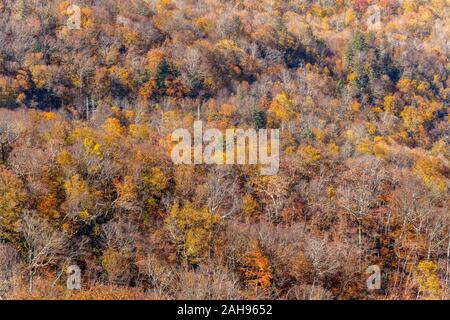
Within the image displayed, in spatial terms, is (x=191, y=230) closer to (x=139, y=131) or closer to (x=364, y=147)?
(x=139, y=131)

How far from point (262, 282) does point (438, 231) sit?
83.8 feet

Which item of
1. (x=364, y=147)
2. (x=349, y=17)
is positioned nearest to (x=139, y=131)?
(x=364, y=147)

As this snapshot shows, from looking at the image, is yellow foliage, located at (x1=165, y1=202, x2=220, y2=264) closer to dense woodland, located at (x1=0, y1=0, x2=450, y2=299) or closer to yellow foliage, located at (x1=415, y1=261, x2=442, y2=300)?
dense woodland, located at (x1=0, y1=0, x2=450, y2=299)

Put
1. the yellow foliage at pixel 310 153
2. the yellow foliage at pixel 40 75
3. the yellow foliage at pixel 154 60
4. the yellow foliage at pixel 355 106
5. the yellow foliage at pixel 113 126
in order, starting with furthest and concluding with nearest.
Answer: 1. the yellow foliage at pixel 355 106
2. the yellow foliage at pixel 154 60
3. the yellow foliage at pixel 40 75
4. the yellow foliage at pixel 113 126
5. the yellow foliage at pixel 310 153

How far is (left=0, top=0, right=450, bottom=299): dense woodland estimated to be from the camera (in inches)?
1517

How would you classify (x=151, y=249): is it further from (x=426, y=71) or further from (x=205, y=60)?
(x=426, y=71)

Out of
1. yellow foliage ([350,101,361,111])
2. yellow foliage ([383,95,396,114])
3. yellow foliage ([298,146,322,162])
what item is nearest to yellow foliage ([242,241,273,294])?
yellow foliage ([298,146,322,162])

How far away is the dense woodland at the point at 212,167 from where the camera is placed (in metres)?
38.5

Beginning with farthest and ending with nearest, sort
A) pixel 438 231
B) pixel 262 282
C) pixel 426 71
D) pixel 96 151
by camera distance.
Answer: pixel 426 71
pixel 438 231
pixel 96 151
pixel 262 282

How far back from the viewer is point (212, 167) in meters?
56.3

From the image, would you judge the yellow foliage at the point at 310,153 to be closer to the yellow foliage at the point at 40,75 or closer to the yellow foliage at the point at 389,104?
the yellow foliage at the point at 389,104

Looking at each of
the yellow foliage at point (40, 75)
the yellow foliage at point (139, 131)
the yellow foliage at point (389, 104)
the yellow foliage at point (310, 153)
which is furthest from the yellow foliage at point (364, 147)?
the yellow foliage at point (40, 75)

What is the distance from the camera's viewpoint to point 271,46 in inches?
4530
